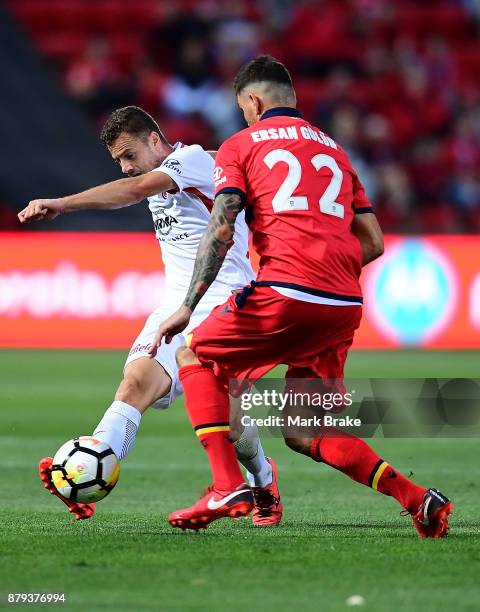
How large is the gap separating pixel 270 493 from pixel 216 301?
0.95 metres

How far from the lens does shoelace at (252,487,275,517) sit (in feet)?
20.5

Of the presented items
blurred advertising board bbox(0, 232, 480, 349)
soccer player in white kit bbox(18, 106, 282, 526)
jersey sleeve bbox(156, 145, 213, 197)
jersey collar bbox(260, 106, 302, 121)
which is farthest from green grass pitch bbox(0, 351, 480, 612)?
blurred advertising board bbox(0, 232, 480, 349)

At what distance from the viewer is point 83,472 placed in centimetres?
571

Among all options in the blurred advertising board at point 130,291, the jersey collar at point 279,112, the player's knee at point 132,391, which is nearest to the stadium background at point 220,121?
the blurred advertising board at point 130,291

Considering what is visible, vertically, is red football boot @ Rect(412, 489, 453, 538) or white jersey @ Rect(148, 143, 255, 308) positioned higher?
white jersey @ Rect(148, 143, 255, 308)

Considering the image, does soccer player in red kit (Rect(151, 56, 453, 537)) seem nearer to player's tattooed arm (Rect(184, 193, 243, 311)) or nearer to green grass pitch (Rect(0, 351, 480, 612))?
player's tattooed arm (Rect(184, 193, 243, 311))

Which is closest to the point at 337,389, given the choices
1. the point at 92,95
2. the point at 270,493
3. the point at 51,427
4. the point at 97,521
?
the point at 270,493

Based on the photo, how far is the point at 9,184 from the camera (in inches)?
648

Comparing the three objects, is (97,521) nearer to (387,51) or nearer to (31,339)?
(31,339)

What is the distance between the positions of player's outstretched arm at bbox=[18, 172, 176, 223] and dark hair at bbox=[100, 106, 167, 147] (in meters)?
0.56

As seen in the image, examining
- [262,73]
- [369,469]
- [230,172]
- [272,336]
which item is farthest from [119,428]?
[262,73]

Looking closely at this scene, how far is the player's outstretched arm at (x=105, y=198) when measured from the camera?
215 inches

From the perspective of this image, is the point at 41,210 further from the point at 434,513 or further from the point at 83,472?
the point at 434,513

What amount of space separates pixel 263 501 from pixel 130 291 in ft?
30.1
